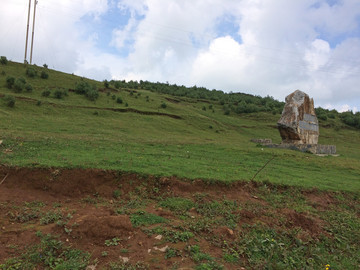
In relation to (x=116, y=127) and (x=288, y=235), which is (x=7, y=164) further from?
(x=116, y=127)

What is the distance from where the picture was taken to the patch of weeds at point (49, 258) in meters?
4.75

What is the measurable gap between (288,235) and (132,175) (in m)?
5.35

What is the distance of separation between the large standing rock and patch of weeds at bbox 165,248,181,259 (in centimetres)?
1987

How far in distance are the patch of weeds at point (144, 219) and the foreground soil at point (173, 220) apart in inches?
1.1

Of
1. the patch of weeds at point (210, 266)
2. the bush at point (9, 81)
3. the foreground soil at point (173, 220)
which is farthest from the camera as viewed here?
the bush at point (9, 81)

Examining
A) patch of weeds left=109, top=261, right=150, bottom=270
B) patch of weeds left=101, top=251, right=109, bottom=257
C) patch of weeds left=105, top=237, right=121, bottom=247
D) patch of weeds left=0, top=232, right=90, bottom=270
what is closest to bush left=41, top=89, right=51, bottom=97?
patch of weeds left=0, top=232, right=90, bottom=270

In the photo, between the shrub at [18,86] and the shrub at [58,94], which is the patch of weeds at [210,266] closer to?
the shrub at [58,94]

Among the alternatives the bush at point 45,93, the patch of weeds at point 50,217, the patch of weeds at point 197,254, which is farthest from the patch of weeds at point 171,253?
the bush at point 45,93

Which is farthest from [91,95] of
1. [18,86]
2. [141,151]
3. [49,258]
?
[49,258]

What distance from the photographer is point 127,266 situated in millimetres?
4922

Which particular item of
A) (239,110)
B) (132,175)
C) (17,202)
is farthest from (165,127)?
(239,110)

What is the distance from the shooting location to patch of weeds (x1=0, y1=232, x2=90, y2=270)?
4.75m

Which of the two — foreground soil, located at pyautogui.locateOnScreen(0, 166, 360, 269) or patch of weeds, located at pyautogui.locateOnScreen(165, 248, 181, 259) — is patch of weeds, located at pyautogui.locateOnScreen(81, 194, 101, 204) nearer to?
foreground soil, located at pyautogui.locateOnScreen(0, 166, 360, 269)

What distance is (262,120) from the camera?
4925 cm
